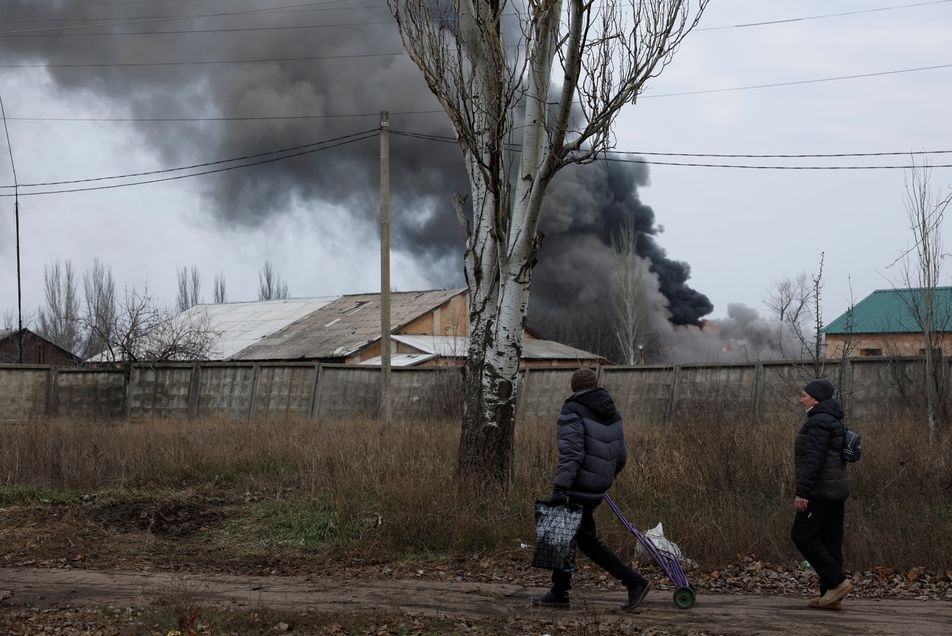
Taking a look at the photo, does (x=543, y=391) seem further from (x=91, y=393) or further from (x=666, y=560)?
(x=666, y=560)

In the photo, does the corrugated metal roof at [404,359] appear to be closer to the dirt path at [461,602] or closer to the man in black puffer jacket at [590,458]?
the dirt path at [461,602]

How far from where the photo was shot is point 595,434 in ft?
21.5

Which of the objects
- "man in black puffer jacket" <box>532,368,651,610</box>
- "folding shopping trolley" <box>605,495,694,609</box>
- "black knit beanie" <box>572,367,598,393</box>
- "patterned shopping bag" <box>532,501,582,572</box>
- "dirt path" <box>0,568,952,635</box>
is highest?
"black knit beanie" <box>572,367,598,393</box>

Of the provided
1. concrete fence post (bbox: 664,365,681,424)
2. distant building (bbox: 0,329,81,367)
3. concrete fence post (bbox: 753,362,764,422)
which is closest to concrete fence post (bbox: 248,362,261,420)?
concrete fence post (bbox: 664,365,681,424)

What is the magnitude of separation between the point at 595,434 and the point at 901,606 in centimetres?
278

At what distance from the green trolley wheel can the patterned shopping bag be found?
946mm

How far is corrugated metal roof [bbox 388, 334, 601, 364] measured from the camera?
29.5 metres

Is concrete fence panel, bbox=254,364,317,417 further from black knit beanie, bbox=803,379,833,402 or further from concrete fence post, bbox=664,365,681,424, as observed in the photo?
black knit beanie, bbox=803,379,833,402

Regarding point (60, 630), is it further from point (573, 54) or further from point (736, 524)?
point (573, 54)

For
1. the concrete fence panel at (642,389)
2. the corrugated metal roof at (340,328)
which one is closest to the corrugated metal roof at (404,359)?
the corrugated metal roof at (340,328)

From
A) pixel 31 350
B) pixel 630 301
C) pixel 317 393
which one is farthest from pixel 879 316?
pixel 31 350

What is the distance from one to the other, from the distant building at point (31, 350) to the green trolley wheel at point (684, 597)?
42.8m

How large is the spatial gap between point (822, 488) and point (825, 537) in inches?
17.4

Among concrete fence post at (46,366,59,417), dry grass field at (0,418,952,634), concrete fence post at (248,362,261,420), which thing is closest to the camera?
dry grass field at (0,418,952,634)
